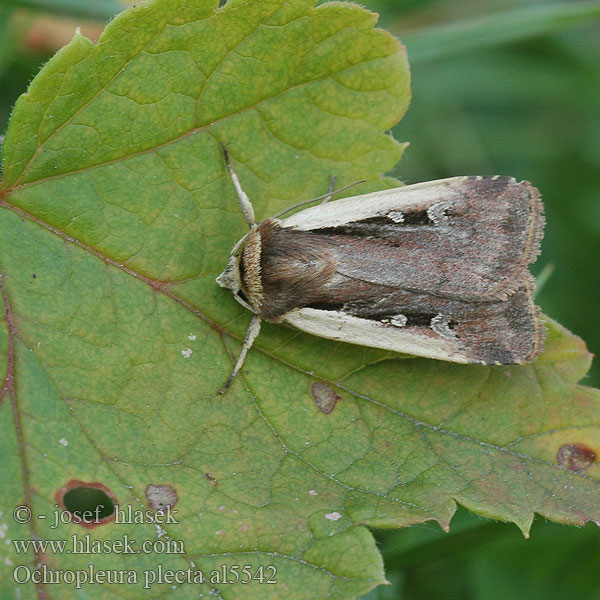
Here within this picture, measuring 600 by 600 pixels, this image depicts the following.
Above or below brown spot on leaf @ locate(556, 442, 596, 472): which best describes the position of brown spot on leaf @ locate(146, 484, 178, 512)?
above

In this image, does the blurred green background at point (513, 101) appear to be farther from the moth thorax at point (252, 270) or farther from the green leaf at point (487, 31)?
the moth thorax at point (252, 270)

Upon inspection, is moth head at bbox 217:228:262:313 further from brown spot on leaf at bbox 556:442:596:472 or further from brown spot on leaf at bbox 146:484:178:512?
brown spot on leaf at bbox 556:442:596:472

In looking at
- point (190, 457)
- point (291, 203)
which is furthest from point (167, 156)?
point (190, 457)

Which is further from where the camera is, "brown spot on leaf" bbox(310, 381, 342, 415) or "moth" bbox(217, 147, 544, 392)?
"moth" bbox(217, 147, 544, 392)

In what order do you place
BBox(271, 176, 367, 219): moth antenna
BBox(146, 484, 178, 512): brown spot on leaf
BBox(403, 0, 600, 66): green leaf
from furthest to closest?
1. BBox(403, 0, 600, 66): green leaf
2. BBox(271, 176, 367, 219): moth antenna
3. BBox(146, 484, 178, 512): brown spot on leaf
